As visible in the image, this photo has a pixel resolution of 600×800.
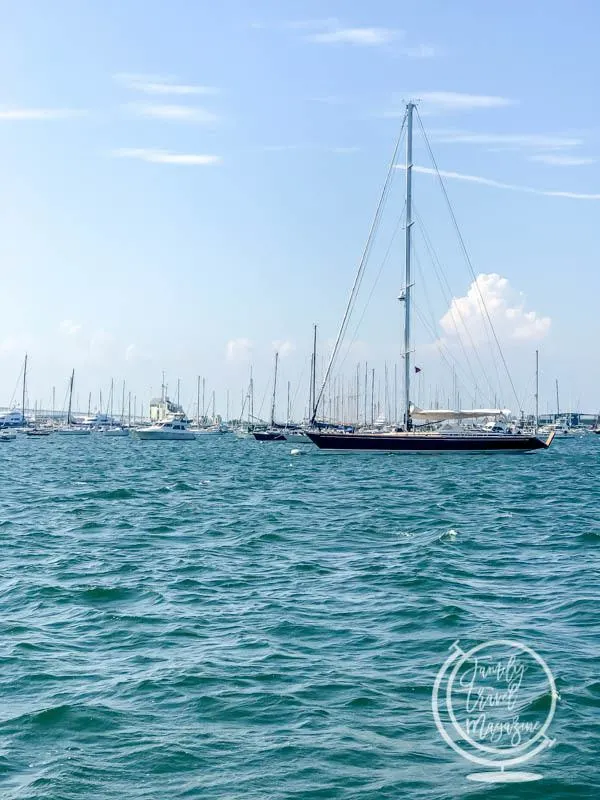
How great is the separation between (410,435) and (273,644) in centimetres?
5373

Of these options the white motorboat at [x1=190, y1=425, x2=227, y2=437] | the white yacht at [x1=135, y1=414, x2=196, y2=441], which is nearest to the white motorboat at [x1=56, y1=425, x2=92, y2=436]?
the white motorboat at [x1=190, y1=425, x2=227, y2=437]

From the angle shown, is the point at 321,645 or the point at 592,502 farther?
the point at 592,502

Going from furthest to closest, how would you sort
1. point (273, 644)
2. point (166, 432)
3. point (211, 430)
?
point (211, 430) → point (166, 432) → point (273, 644)

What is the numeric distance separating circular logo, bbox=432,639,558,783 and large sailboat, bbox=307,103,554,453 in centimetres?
5345

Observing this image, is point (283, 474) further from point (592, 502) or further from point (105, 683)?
point (105, 683)

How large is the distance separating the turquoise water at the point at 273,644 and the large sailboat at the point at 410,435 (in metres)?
35.6

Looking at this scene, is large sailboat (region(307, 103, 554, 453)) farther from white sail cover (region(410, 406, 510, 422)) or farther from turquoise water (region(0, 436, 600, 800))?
turquoise water (region(0, 436, 600, 800))

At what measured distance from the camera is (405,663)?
12359 millimetres

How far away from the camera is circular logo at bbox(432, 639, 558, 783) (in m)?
9.38

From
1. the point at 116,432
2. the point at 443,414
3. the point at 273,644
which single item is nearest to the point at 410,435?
the point at 443,414

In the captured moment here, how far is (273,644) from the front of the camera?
13.3 metres

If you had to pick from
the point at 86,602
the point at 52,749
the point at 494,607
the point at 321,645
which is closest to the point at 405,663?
A: the point at 321,645

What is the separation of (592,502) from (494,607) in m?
22.4

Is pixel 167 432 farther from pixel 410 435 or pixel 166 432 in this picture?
pixel 410 435
